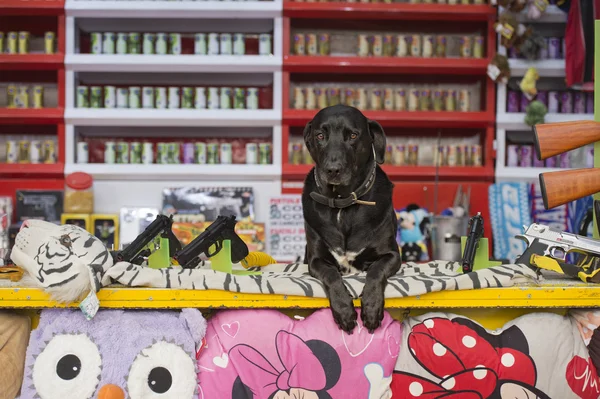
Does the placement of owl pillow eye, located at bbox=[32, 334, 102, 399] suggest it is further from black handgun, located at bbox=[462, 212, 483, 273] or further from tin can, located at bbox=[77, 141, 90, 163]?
tin can, located at bbox=[77, 141, 90, 163]

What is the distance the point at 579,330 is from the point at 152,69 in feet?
11.0

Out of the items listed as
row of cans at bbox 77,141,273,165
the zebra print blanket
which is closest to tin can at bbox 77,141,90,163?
row of cans at bbox 77,141,273,165

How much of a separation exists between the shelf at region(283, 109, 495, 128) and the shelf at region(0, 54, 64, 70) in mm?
1586

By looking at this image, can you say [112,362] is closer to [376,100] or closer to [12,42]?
[376,100]

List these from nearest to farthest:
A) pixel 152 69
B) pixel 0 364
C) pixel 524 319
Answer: pixel 0 364, pixel 524 319, pixel 152 69

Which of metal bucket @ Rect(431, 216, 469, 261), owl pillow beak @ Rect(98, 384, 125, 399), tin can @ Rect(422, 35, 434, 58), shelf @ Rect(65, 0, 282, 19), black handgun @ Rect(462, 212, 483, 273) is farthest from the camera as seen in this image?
tin can @ Rect(422, 35, 434, 58)

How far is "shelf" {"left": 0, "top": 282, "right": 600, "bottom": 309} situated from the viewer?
5.26ft

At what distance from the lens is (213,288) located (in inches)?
63.4

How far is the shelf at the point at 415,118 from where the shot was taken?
4180mm

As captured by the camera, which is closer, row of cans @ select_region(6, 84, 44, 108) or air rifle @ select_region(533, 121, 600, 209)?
air rifle @ select_region(533, 121, 600, 209)

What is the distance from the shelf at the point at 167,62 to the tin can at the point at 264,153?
0.53 metres

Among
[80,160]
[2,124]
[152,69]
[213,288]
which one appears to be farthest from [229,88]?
[213,288]

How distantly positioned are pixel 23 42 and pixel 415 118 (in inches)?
108

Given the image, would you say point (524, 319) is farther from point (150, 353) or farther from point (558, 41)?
point (558, 41)
